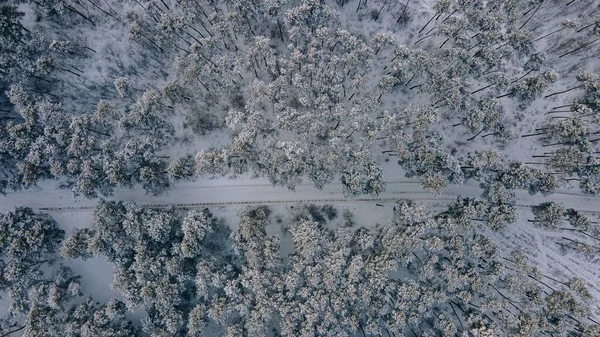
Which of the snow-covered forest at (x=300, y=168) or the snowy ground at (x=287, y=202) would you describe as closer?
the snow-covered forest at (x=300, y=168)

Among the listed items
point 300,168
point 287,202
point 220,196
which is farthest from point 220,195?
point 300,168

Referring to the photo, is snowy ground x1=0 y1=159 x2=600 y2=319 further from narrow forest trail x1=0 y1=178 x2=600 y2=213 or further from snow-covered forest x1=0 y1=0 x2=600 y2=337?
snow-covered forest x1=0 y1=0 x2=600 y2=337

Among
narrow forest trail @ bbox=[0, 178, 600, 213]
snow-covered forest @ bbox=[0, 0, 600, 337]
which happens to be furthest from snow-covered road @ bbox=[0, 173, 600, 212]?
snow-covered forest @ bbox=[0, 0, 600, 337]

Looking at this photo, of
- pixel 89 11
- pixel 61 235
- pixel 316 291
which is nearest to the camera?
pixel 316 291

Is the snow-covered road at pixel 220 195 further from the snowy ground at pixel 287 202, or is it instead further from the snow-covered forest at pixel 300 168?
the snow-covered forest at pixel 300 168

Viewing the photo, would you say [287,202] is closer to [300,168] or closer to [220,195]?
[300,168]

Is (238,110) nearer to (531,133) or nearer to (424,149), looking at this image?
(424,149)

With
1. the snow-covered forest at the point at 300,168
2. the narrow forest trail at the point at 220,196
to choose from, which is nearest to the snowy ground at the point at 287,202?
the narrow forest trail at the point at 220,196

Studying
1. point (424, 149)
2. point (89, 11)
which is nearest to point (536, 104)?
point (424, 149)
